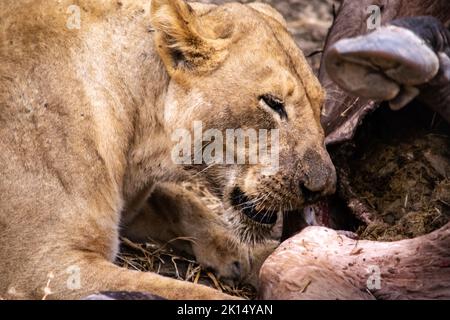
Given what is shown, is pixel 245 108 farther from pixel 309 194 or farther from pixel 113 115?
pixel 113 115

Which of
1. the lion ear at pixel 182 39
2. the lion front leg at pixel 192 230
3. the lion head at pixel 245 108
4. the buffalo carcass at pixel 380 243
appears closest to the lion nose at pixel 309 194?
the lion head at pixel 245 108

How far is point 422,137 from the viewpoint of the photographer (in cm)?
468

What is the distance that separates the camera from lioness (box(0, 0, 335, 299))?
3738 mm

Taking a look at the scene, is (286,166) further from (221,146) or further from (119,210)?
(119,210)

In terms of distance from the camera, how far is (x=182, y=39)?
3.77 metres

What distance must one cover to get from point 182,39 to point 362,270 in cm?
116

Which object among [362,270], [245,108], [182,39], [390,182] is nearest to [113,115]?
[182,39]

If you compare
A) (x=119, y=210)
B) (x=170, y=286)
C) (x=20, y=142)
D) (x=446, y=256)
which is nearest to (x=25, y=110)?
(x=20, y=142)

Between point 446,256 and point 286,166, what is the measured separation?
740mm

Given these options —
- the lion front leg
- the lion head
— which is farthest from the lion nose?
the lion front leg

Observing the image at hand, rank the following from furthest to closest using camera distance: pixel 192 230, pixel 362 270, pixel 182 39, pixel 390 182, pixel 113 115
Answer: pixel 390 182 < pixel 192 230 < pixel 113 115 < pixel 182 39 < pixel 362 270

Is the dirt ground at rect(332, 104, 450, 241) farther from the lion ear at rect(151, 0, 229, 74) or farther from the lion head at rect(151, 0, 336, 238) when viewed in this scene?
the lion ear at rect(151, 0, 229, 74)

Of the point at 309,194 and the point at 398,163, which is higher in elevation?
the point at 309,194

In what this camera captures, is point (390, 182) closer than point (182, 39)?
No
